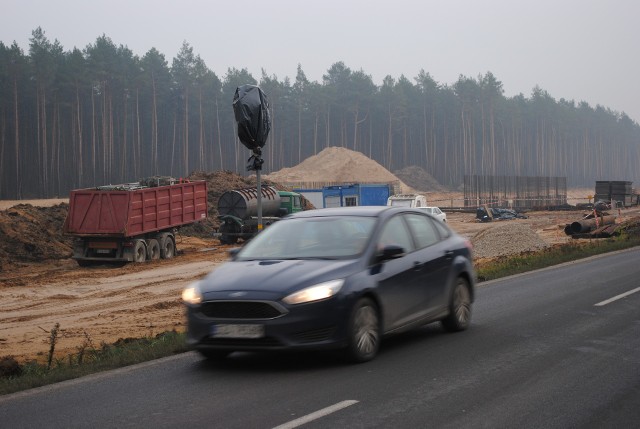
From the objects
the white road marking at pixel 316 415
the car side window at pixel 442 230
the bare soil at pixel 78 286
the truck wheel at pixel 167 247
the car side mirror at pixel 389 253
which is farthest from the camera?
the truck wheel at pixel 167 247

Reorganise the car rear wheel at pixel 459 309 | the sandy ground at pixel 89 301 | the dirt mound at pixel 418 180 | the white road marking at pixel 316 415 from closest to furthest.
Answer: the white road marking at pixel 316 415 < the car rear wheel at pixel 459 309 < the sandy ground at pixel 89 301 < the dirt mound at pixel 418 180

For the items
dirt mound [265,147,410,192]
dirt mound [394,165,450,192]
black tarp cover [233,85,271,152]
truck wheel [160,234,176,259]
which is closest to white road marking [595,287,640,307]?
black tarp cover [233,85,271,152]

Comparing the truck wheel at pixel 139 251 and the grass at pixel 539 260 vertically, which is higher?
the truck wheel at pixel 139 251

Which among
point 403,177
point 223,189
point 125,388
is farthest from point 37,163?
point 125,388

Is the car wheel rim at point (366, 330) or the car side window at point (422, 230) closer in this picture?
the car wheel rim at point (366, 330)

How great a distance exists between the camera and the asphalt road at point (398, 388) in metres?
6.46

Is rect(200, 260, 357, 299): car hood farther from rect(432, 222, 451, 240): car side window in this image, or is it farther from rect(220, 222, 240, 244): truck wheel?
rect(220, 222, 240, 244): truck wheel

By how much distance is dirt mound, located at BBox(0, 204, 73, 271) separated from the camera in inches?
1248

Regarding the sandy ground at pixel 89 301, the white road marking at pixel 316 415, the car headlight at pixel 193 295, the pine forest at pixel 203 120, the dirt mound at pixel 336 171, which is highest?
the pine forest at pixel 203 120

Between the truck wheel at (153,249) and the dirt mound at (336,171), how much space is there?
6235cm

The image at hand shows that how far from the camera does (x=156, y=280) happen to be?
24094mm

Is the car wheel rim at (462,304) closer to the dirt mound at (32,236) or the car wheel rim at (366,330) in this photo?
the car wheel rim at (366,330)

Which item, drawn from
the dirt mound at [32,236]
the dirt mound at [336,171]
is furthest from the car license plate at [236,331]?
the dirt mound at [336,171]

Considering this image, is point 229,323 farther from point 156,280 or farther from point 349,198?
point 349,198
